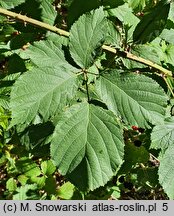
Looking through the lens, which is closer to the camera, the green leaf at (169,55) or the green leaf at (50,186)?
the green leaf at (169,55)

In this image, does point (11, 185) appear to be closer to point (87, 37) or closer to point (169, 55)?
point (169, 55)

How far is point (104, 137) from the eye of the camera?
1101mm

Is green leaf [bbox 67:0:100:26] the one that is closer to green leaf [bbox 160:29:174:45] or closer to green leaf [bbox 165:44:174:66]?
green leaf [bbox 160:29:174:45]

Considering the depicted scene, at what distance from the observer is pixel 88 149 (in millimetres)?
1095

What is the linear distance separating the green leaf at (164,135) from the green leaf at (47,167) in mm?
1129

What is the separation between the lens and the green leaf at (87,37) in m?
1.19

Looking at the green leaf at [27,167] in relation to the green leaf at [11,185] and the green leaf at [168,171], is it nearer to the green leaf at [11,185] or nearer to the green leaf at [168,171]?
the green leaf at [11,185]

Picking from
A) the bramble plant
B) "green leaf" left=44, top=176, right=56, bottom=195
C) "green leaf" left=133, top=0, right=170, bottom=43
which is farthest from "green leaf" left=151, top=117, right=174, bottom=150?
"green leaf" left=44, top=176, right=56, bottom=195

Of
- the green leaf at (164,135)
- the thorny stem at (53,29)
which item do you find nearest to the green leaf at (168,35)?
the thorny stem at (53,29)

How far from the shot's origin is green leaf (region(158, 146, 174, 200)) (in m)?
1.27

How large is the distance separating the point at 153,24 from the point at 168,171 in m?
0.50

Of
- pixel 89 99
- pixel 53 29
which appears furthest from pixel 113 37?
pixel 89 99

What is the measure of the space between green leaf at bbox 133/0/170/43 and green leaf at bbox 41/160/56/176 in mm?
1219

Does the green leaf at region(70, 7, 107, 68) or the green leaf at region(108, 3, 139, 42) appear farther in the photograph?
the green leaf at region(108, 3, 139, 42)
